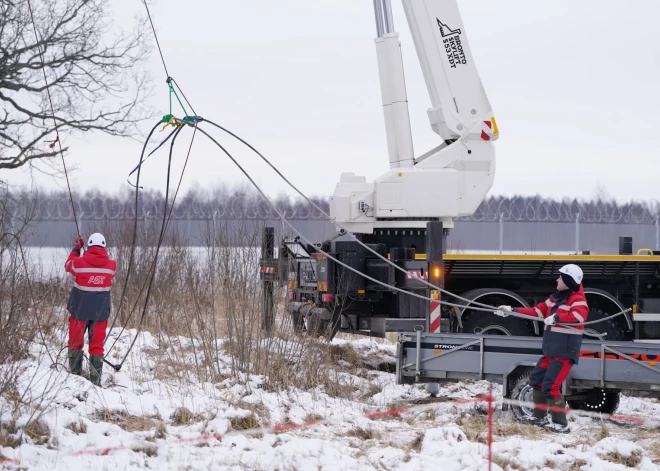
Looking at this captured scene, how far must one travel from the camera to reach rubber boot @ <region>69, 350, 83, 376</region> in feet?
34.7

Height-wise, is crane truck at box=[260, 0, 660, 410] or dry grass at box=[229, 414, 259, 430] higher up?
crane truck at box=[260, 0, 660, 410]

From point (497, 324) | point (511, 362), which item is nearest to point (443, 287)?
point (497, 324)

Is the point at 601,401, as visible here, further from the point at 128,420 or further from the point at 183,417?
the point at 128,420

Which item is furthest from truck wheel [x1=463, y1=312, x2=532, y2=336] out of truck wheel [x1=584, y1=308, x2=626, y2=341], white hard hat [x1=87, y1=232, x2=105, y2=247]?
white hard hat [x1=87, y1=232, x2=105, y2=247]

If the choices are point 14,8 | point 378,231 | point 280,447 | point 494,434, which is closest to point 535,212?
point 378,231

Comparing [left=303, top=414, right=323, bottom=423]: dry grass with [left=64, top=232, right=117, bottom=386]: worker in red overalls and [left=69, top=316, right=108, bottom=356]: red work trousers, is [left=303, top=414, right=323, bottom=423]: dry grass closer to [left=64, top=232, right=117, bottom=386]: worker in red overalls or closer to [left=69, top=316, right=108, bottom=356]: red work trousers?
[left=64, top=232, right=117, bottom=386]: worker in red overalls

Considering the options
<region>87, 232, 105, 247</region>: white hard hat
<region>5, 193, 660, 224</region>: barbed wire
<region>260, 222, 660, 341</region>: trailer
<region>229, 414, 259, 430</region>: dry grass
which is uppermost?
<region>5, 193, 660, 224</region>: barbed wire

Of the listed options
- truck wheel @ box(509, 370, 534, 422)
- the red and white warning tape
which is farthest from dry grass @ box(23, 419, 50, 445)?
truck wheel @ box(509, 370, 534, 422)

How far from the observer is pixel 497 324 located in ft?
41.6

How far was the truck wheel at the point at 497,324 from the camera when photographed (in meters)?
12.6

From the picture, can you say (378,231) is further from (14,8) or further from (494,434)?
(14,8)

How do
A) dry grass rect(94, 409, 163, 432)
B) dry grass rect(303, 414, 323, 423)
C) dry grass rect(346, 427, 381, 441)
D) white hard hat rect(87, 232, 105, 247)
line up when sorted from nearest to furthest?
dry grass rect(94, 409, 163, 432) < dry grass rect(346, 427, 381, 441) < dry grass rect(303, 414, 323, 423) < white hard hat rect(87, 232, 105, 247)

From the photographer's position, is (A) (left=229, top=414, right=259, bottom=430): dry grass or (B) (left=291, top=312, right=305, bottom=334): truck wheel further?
(B) (left=291, top=312, right=305, bottom=334): truck wheel

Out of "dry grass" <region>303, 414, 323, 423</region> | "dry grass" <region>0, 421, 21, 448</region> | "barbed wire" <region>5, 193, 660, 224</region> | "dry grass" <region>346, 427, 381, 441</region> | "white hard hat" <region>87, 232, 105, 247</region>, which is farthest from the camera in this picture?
"barbed wire" <region>5, 193, 660, 224</region>
